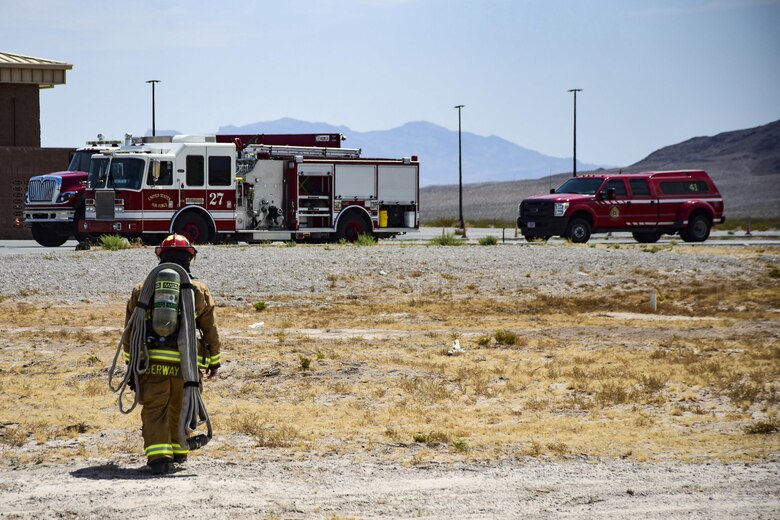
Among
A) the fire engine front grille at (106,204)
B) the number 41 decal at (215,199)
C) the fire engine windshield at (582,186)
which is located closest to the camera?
the fire engine front grille at (106,204)

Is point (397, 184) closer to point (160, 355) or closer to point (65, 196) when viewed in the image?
point (65, 196)

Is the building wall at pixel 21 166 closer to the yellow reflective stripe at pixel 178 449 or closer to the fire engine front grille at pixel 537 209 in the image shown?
the fire engine front grille at pixel 537 209

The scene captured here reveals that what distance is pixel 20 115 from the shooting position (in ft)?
129

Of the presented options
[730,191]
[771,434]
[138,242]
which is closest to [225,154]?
[138,242]

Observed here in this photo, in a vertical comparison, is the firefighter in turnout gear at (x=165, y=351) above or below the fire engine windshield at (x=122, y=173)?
below

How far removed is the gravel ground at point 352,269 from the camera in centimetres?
2045

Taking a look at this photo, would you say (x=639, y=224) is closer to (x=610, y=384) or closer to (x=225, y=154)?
(x=225, y=154)

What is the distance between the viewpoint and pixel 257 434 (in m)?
9.20

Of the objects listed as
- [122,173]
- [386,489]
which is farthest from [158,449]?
[122,173]

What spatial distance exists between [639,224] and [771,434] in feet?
79.6

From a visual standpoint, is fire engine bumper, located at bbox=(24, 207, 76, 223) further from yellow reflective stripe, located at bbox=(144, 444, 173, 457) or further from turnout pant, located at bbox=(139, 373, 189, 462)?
yellow reflective stripe, located at bbox=(144, 444, 173, 457)

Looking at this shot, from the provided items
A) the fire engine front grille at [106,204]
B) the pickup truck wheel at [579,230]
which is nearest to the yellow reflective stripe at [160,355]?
the fire engine front grille at [106,204]

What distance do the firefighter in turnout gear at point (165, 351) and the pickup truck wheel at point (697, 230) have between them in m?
28.3

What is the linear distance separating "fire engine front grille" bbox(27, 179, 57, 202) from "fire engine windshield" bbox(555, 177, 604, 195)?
45.6 feet
